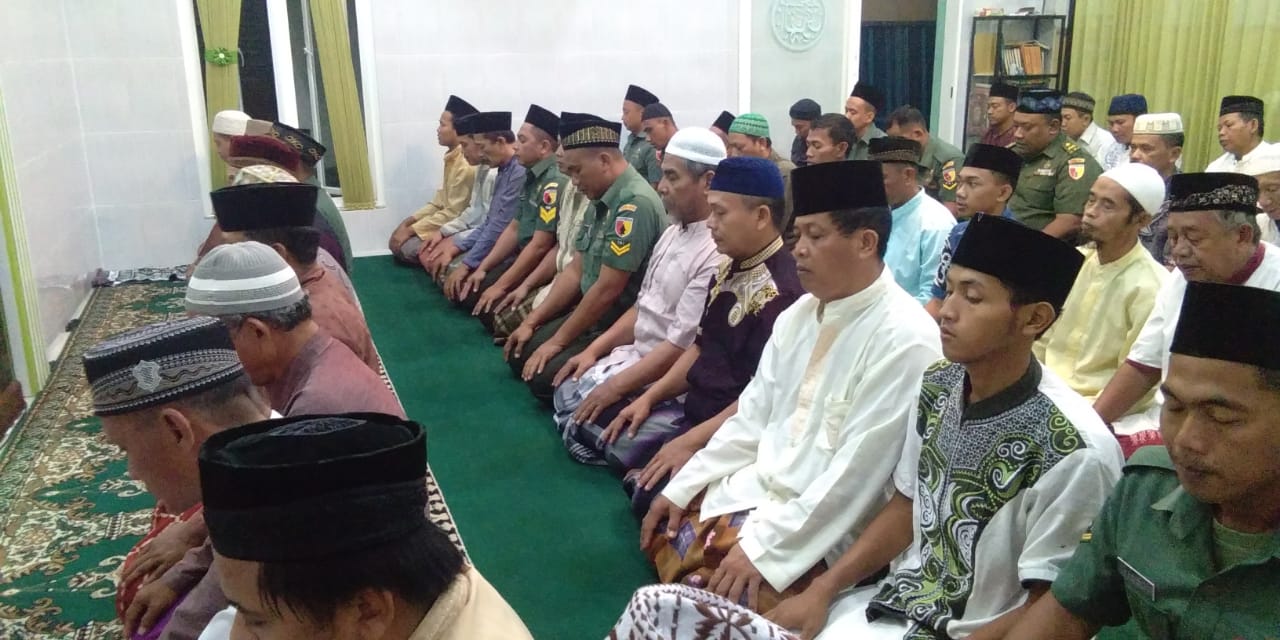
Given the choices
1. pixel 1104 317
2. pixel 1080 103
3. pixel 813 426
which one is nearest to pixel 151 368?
pixel 813 426

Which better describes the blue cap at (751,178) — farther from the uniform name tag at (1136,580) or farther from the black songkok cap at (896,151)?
the uniform name tag at (1136,580)

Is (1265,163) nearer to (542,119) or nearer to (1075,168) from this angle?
(1075,168)

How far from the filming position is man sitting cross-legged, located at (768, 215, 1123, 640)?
5.48ft

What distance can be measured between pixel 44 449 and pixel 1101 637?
3.60 m

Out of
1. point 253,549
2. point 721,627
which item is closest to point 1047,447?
point 721,627

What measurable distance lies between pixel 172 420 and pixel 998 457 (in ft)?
4.69

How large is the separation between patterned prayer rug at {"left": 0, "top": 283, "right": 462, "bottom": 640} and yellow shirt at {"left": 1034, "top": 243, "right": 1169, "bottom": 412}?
198 cm

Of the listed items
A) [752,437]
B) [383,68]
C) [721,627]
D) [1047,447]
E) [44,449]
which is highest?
[383,68]

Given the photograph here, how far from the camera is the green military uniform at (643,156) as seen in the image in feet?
20.7

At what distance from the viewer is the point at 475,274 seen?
5434mm

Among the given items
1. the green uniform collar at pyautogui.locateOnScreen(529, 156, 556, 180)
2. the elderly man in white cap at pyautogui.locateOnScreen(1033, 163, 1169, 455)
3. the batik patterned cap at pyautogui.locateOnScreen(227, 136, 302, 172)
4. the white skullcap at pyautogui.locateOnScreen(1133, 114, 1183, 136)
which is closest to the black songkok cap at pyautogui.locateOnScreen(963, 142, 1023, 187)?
the elderly man in white cap at pyautogui.locateOnScreen(1033, 163, 1169, 455)

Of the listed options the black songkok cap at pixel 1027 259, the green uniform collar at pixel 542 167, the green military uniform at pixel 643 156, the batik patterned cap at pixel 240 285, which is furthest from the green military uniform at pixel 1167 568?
the green military uniform at pixel 643 156

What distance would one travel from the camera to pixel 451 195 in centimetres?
666

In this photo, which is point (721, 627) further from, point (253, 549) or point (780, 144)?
point (780, 144)
